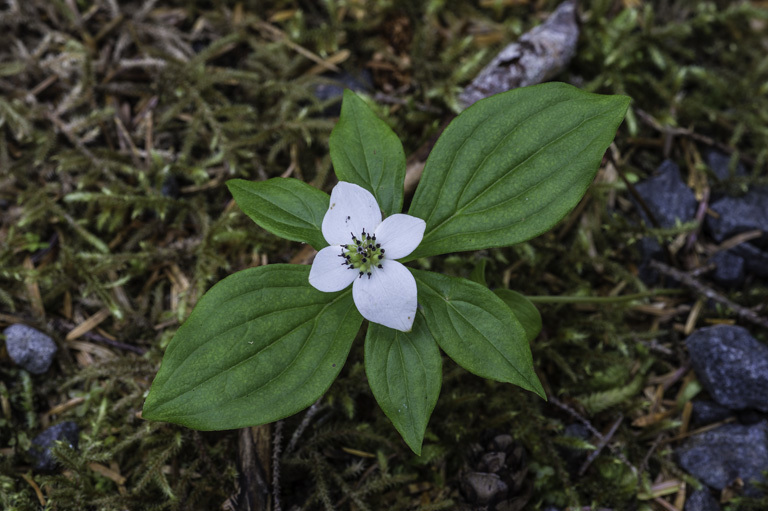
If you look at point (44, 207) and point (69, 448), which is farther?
point (44, 207)

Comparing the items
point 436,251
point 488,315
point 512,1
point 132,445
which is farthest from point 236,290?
point 512,1

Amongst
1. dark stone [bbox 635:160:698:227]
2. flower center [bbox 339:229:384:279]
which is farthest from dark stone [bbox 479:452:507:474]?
dark stone [bbox 635:160:698:227]

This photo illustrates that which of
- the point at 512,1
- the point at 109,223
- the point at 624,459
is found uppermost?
the point at 512,1

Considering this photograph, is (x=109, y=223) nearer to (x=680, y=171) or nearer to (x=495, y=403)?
(x=495, y=403)

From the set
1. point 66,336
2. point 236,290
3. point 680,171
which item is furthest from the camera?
point 680,171

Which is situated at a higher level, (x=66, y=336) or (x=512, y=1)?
(x=512, y=1)

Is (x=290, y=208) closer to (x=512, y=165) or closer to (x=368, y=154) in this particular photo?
(x=368, y=154)

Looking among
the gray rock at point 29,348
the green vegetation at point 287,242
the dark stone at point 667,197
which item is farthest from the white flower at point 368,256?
the dark stone at point 667,197
